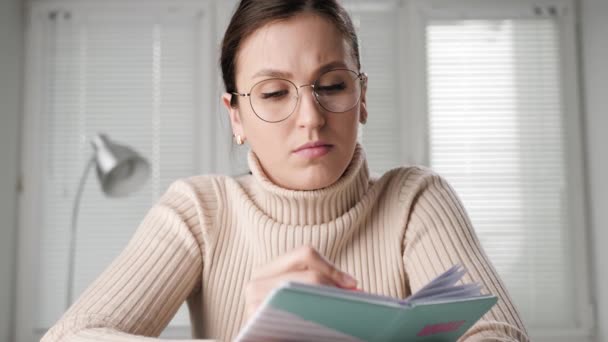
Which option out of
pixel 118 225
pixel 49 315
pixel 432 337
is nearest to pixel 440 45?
pixel 118 225

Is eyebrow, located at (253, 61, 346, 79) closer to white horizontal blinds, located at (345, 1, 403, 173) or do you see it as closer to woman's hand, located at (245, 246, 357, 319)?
woman's hand, located at (245, 246, 357, 319)

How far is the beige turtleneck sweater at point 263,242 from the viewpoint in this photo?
95cm

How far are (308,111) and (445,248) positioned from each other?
0.31 metres

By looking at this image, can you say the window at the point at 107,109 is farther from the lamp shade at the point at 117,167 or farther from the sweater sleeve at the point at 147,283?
the sweater sleeve at the point at 147,283

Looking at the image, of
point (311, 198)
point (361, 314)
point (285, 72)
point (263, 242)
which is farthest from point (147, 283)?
point (361, 314)

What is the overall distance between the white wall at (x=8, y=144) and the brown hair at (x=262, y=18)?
2584mm

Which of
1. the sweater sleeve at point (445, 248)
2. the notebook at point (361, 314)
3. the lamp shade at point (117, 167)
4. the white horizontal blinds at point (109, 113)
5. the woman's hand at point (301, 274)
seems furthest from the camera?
the white horizontal blinds at point (109, 113)

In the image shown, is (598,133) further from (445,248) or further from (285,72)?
(285,72)

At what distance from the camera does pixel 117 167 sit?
256cm

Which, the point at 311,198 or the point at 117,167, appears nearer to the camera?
the point at 311,198

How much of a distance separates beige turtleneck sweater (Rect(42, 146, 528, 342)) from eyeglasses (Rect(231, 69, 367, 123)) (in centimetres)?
11

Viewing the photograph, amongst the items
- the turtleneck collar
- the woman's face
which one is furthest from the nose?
the turtleneck collar

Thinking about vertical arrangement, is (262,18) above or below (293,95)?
above

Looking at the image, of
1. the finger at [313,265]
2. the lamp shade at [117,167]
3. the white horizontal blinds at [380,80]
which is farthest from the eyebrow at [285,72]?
the white horizontal blinds at [380,80]
